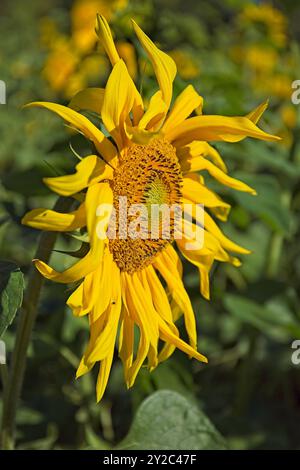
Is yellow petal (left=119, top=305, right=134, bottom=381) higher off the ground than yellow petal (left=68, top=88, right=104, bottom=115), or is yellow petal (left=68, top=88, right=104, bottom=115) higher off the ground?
yellow petal (left=68, top=88, right=104, bottom=115)

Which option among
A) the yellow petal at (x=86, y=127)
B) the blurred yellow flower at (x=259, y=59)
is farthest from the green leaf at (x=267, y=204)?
the blurred yellow flower at (x=259, y=59)

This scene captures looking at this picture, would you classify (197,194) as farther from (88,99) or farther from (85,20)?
(85,20)

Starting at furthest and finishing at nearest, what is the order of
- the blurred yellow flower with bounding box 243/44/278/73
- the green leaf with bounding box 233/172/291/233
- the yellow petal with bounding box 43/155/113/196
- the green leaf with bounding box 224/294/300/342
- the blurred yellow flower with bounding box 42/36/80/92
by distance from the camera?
the blurred yellow flower with bounding box 243/44/278/73 → the blurred yellow flower with bounding box 42/36/80/92 → the green leaf with bounding box 224/294/300/342 → the green leaf with bounding box 233/172/291/233 → the yellow petal with bounding box 43/155/113/196

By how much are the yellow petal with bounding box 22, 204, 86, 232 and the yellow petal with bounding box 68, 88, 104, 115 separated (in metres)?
0.11

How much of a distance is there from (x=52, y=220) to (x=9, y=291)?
0.10 m

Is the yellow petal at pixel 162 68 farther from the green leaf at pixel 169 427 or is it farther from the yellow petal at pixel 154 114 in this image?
the green leaf at pixel 169 427

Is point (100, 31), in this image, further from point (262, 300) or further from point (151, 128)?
point (262, 300)

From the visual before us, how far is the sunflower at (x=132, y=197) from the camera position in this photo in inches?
28.8

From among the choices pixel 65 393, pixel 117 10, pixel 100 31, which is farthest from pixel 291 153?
pixel 100 31

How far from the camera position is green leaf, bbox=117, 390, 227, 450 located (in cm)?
100

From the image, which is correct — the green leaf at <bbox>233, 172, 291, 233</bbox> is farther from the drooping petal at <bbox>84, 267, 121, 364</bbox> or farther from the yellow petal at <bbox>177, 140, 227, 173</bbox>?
the drooping petal at <bbox>84, 267, 121, 364</bbox>

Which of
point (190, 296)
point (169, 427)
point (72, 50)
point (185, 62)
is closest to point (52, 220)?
point (169, 427)

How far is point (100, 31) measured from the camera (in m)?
0.77

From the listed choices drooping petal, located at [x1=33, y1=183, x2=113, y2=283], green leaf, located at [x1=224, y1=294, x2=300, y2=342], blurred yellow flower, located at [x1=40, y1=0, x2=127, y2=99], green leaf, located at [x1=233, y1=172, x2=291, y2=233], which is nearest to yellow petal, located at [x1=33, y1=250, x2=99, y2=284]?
drooping petal, located at [x1=33, y1=183, x2=113, y2=283]
